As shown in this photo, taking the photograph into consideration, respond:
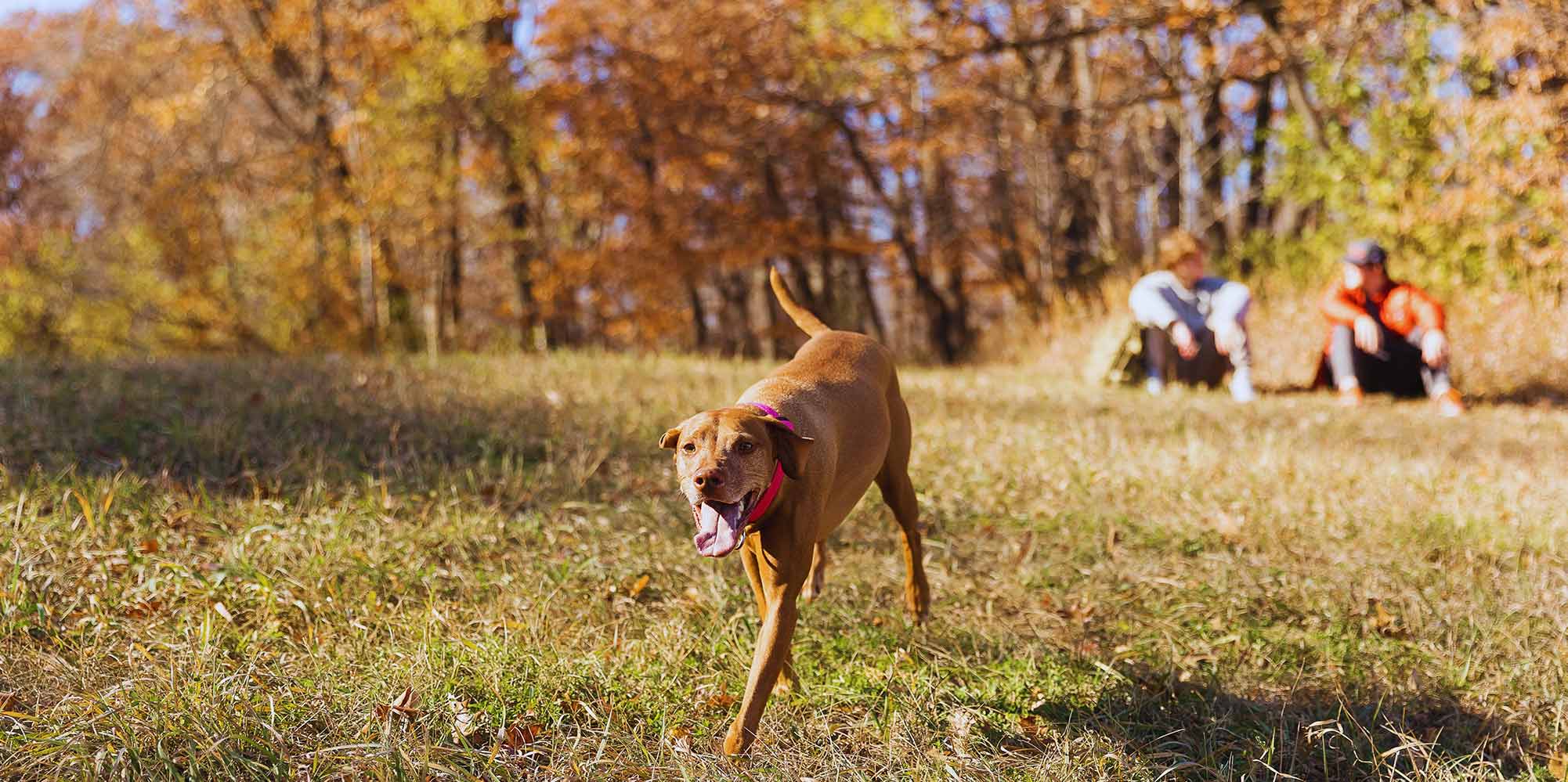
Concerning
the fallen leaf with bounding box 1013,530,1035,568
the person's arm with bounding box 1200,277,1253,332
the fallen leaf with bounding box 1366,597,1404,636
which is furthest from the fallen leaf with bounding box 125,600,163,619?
the person's arm with bounding box 1200,277,1253,332

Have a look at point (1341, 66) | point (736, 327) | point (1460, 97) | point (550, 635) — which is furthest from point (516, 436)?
point (736, 327)

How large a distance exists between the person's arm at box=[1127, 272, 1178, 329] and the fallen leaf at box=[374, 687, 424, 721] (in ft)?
22.4

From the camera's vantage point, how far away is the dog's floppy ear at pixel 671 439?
221 cm

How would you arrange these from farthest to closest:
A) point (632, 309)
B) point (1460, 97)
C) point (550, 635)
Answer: point (632, 309), point (1460, 97), point (550, 635)

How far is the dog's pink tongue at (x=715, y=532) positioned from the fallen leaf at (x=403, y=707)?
0.90 metres

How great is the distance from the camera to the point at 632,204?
13.8 metres

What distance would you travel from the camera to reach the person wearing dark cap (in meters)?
7.40

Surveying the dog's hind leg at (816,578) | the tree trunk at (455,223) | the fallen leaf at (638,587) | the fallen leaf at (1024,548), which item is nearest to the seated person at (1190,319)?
the fallen leaf at (1024,548)

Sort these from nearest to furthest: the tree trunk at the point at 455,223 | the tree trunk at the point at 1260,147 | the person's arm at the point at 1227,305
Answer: the person's arm at the point at 1227,305 < the tree trunk at the point at 1260,147 < the tree trunk at the point at 455,223

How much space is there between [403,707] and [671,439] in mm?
944

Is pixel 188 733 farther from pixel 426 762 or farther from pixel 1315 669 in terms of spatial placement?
pixel 1315 669

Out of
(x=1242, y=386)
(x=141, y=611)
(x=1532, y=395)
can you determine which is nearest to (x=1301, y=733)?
(x=141, y=611)

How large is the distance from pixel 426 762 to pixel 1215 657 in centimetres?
224

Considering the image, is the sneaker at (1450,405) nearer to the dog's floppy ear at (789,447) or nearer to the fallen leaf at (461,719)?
the dog's floppy ear at (789,447)
